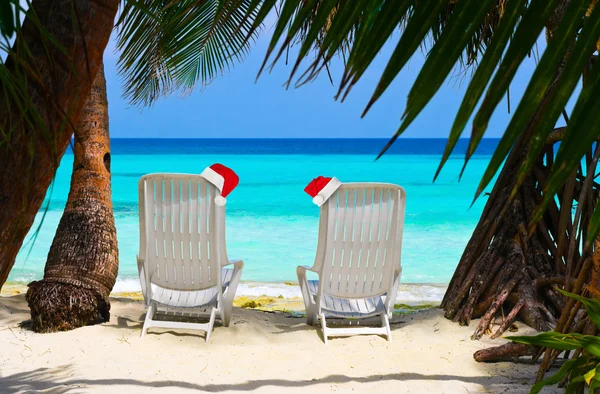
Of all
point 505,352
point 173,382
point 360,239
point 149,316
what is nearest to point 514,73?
point 173,382

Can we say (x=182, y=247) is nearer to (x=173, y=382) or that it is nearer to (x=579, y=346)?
(x=173, y=382)

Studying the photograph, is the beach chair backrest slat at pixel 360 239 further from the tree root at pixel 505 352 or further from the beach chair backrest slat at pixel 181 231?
the tree root at pixel 505 352

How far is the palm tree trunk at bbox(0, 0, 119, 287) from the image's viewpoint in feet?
4.74

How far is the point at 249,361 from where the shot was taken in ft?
13.0

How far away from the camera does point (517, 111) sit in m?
0.52

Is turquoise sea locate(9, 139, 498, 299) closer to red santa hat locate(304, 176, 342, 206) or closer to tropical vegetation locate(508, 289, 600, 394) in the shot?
tropical vegetation locate(508, 289, 600, 394)

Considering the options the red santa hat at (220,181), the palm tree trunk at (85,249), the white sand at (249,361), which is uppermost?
the red santa hat at (220,181)

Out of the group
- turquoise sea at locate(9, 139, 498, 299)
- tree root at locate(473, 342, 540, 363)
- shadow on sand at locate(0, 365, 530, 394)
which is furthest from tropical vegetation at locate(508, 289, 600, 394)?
turquoise sea at locate(9, 139, 498, 299)

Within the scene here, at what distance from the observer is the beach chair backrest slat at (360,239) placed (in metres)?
4.36

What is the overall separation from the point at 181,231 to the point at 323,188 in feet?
3.06

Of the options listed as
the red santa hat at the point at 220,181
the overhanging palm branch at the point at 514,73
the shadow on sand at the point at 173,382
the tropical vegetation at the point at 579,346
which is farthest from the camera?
the red santa hat at the point at 220,181

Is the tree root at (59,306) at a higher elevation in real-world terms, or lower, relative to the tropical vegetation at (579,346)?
lower

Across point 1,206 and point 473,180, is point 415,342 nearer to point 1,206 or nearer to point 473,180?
point 1,206

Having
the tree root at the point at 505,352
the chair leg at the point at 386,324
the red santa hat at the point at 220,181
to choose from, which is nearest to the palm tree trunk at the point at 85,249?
the red santa hat at the point at 220,181
